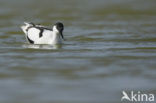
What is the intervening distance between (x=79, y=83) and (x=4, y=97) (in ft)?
5.19

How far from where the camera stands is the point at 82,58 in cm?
1365

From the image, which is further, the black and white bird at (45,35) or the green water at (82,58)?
the black and white bird at (45,35)

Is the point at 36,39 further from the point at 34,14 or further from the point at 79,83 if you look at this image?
the point at 34,14

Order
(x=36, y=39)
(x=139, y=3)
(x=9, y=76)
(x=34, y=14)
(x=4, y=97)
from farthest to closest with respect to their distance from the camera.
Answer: (x=139, y=3) < (x=34, y=14) < (x=36, y=39) < (x=9, y=76) < (x=4, y=97)

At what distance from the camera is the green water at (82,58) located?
1033 centimetres

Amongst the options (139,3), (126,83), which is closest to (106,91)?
(126,83)

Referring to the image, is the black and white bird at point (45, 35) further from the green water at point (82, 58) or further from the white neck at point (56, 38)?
the green water at point (82, 58)

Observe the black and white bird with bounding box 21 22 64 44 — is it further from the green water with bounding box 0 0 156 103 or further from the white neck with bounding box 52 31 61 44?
the green water with bounding box 0 0 156 103

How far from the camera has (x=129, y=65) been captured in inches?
496

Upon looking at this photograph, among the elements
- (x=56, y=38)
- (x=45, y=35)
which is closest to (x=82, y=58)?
(x=56, y=38)

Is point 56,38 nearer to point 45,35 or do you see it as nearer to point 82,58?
point 45,35

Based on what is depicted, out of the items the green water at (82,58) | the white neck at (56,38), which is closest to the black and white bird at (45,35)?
the white neck at (56,38)

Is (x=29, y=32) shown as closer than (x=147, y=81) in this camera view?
No

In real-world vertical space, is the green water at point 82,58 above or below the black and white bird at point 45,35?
below
